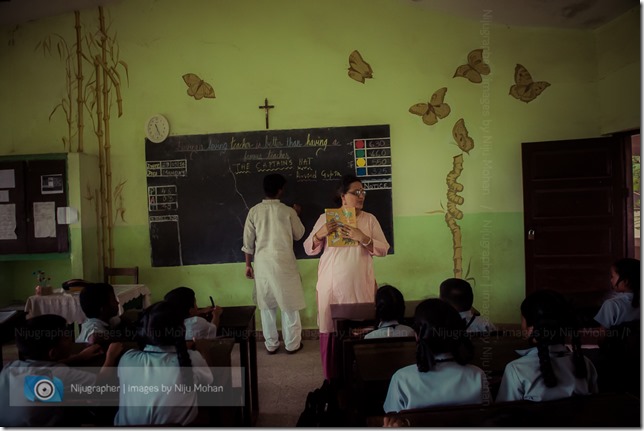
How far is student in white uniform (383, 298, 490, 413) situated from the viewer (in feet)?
4.95

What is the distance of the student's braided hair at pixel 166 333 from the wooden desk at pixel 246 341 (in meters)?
0.66

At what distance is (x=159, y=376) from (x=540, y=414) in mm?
1192

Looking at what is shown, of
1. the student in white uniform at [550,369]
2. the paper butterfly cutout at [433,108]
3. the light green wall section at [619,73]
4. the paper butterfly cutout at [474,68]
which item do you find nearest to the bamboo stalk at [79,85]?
the paper butterfly cutout at [433,108]

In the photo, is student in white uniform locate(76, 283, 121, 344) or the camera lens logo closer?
the camera lens logo

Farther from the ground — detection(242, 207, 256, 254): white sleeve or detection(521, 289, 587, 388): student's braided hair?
detection(242, 207, 256, 254): white sleeve

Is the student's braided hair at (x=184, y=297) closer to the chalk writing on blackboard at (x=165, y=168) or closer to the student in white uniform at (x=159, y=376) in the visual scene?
the student in white uniform at (x=159, y=376)

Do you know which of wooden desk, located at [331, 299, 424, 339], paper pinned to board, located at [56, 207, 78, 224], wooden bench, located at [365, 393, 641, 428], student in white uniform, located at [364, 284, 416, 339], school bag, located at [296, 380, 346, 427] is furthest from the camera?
paper pinned to board, located at [56, 207, 78, 224]

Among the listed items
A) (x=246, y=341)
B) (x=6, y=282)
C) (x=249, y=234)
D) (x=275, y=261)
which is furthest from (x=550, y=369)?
(x=6, y=282)

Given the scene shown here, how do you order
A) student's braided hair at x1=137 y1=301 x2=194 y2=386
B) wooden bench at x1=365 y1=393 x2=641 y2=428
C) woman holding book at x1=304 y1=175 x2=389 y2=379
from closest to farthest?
wooden bench at x1=365 y1=393 x2=641 y2=428 → student's braided hair at x1=137 y1=301 x2=194 y2=386 → woman holding book at x1=304 y1=175 x2=389 y2=379

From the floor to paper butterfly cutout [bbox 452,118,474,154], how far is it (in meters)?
1.99

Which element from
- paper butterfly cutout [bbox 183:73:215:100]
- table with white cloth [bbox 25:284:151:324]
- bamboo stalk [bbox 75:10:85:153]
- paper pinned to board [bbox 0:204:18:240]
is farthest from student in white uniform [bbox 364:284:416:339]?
paper pinned to board [bbox 0:204:18:240]

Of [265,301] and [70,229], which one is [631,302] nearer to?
[265,301]

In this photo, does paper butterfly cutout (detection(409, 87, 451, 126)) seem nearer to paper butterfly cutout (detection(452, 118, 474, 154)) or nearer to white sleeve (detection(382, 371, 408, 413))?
paper butterfly cutout (detection(452, 118, 474, 154))

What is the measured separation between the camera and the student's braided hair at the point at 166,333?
5.40 feet
